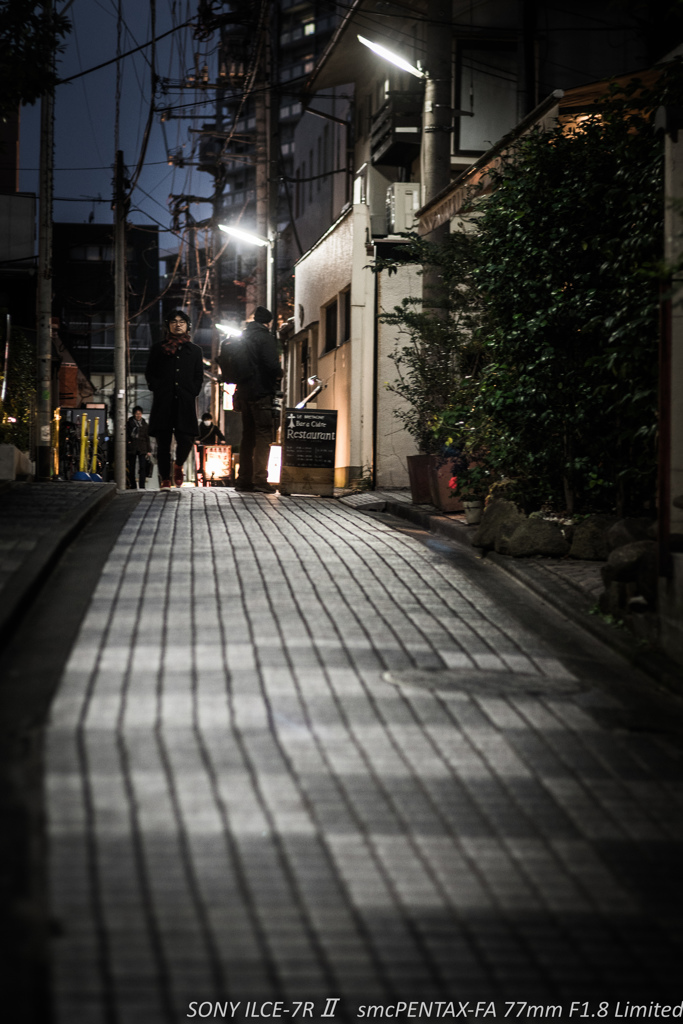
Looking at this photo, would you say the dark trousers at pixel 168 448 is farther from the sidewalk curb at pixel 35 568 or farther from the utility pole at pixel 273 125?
the utility pole at pixel 273 125

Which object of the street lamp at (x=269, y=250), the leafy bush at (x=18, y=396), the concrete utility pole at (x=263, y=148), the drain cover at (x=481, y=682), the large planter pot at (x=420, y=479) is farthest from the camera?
the street lamp at (x=269, y=250)

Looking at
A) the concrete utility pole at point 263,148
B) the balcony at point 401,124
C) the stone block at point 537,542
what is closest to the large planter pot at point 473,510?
the stone block at point 537,542

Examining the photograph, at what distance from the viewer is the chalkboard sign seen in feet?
52.6

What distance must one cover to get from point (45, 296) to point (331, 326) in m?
8.30

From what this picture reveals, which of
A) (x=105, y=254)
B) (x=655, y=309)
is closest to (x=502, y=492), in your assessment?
(x=655, y=309)

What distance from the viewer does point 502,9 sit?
2258 centimetres

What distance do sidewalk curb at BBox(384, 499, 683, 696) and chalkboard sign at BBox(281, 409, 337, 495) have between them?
3.78 meters

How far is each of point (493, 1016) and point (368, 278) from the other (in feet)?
63.5

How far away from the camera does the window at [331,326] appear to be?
85.4 feet

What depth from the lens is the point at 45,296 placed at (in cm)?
2003

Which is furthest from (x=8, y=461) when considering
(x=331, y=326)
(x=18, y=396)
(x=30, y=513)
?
(x=331, y=326)

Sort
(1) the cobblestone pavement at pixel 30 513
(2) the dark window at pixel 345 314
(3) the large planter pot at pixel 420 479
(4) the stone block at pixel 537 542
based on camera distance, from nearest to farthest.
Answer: (1) the cobblestone pavement at pixel 30 513
(4) the stone block at pixel 537 542
(3) the large planter pot at pixel 420 479
(2) the dark window at pixel 345 314

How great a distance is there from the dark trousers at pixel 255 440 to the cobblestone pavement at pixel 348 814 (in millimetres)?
8026

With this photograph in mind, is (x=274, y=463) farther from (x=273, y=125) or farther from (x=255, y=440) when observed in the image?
(x=273, y=125)
